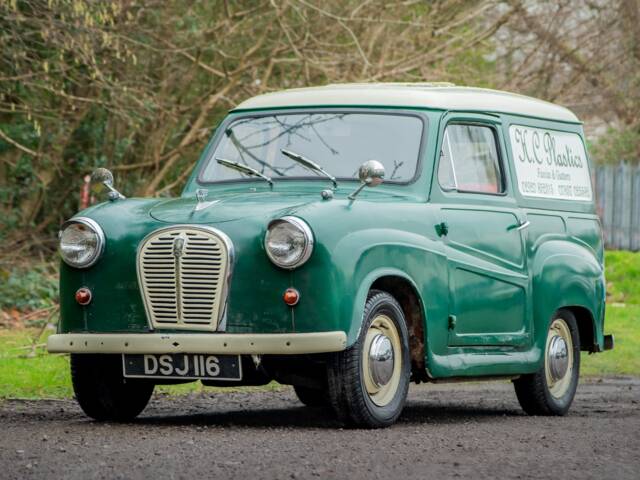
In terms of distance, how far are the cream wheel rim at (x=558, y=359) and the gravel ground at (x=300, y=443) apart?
0.24 metres

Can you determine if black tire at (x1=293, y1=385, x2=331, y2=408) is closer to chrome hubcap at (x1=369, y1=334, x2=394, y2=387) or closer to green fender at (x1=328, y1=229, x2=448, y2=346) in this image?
green fender at (x1=328, y1=229, x2=448, y2=346)

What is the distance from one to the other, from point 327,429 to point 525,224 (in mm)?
2484

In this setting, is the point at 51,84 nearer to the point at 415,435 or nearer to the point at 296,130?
the point at 296,130

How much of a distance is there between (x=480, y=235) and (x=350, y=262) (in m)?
1.72

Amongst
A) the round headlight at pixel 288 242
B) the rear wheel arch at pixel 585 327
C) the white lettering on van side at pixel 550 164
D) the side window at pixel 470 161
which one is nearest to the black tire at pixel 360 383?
the round headlight at pixel 288 242

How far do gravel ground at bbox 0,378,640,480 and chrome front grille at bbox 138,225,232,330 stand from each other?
62 cm

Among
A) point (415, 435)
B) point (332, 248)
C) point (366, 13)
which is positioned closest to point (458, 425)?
point (415, 435)

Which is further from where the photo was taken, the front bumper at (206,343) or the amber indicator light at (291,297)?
the amber indicator light at (291,297)

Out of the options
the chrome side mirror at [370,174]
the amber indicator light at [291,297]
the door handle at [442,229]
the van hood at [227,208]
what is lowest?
the amber indicator light at [291,297]

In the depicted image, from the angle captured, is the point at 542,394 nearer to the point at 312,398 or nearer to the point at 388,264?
the point at 312,398

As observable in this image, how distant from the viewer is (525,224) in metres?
10.1

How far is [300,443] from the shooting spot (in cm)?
751

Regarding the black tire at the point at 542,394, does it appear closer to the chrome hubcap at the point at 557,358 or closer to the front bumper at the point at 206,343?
the chrome hubcap at the point at 557,358

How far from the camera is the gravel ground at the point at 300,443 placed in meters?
6.56
